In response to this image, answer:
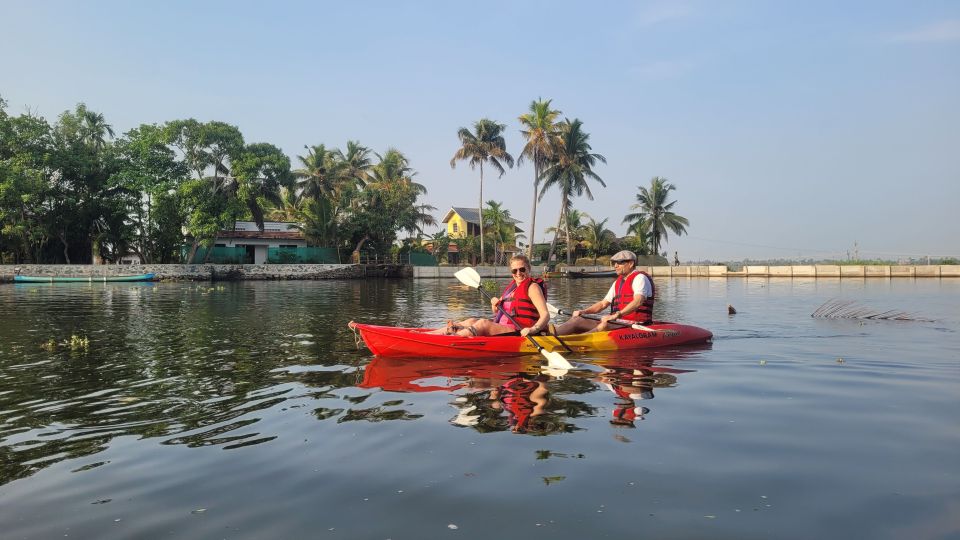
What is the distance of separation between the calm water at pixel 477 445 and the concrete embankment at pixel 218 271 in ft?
121

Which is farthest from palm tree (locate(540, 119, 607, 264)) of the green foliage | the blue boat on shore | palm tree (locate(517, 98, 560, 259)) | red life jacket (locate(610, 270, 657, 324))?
red life jacket (locate(610, 270, 657, 324))

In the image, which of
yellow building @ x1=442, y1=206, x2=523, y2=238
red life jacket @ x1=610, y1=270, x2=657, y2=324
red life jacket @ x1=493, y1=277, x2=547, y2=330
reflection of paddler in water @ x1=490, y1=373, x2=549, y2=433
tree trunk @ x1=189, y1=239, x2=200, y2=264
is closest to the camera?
reflection of paddler in water @ x1=490, y1=373, x2=549, y2=433

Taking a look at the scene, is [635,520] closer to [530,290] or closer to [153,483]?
[153,483]

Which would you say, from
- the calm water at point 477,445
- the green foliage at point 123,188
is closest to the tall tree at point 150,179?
the green foliage at point 123,188

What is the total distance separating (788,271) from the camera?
54750mm

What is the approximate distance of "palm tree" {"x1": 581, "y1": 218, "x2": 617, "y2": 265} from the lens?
2464 inches

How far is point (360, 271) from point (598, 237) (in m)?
24.7

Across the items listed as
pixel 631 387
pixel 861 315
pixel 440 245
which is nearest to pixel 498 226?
pixel 440 245

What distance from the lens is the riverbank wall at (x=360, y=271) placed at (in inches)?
1667

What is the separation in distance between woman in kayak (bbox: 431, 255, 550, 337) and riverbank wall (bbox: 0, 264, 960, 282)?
1561 inches

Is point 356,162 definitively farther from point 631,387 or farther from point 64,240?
point 631,387

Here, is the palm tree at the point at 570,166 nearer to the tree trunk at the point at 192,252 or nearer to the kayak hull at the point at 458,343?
the tree trunk at the point at 192,252

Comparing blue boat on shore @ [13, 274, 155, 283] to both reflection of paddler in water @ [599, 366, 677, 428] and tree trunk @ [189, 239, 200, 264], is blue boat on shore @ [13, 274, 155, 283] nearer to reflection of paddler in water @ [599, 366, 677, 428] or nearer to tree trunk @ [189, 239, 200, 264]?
tree trunk @ [189, 239, 200, 264]

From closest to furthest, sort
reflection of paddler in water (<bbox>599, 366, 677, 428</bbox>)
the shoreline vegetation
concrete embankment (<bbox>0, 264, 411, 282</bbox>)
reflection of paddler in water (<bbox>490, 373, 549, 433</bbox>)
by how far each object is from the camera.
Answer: reflection of paddler in water (<bbox>490, 373, 549, 433</bbox>)
reflection of paddler in water (<bbox>599, 366, 677, 428</bbox>)
concrete embankment (<bbox>0, 264, 411, 282</bbox>)
the shoreline vegetation
